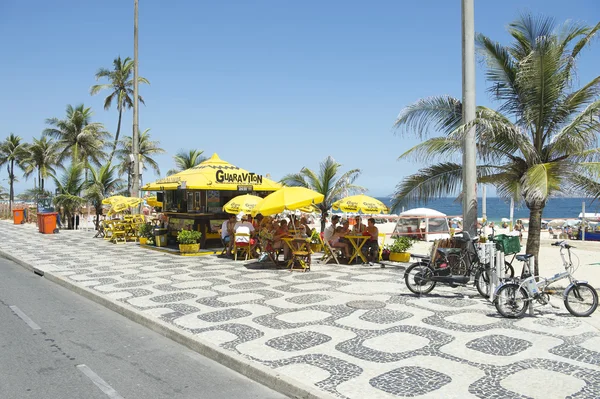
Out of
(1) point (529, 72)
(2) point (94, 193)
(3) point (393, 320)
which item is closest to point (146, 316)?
(3) point (393, 320)

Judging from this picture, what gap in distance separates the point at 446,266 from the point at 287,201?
16.1 feet

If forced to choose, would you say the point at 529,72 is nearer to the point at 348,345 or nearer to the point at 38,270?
the point at 348,345

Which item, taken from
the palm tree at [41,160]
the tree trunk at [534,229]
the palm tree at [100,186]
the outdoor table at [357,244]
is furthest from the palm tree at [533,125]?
the palm tree at [41,160]

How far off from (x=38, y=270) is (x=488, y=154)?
38.1 ft

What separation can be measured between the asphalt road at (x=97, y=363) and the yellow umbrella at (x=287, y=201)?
5307mm

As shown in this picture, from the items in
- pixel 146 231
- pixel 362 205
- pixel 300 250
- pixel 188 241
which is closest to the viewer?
pixel 300 250

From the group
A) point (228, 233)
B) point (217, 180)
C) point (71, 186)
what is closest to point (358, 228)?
point (228, 233)

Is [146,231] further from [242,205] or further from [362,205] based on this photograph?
[362,205]

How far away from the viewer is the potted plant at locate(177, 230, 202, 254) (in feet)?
54.7

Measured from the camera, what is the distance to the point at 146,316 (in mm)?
7793

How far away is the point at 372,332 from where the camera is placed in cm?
682

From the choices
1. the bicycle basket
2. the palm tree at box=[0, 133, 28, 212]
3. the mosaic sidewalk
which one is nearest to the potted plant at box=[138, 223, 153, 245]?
the mosaic sidewalk

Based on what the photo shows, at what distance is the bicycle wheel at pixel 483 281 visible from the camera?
349 inches

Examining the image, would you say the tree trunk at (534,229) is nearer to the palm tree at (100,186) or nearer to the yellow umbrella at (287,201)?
the yellow umbrella at (287,201)
